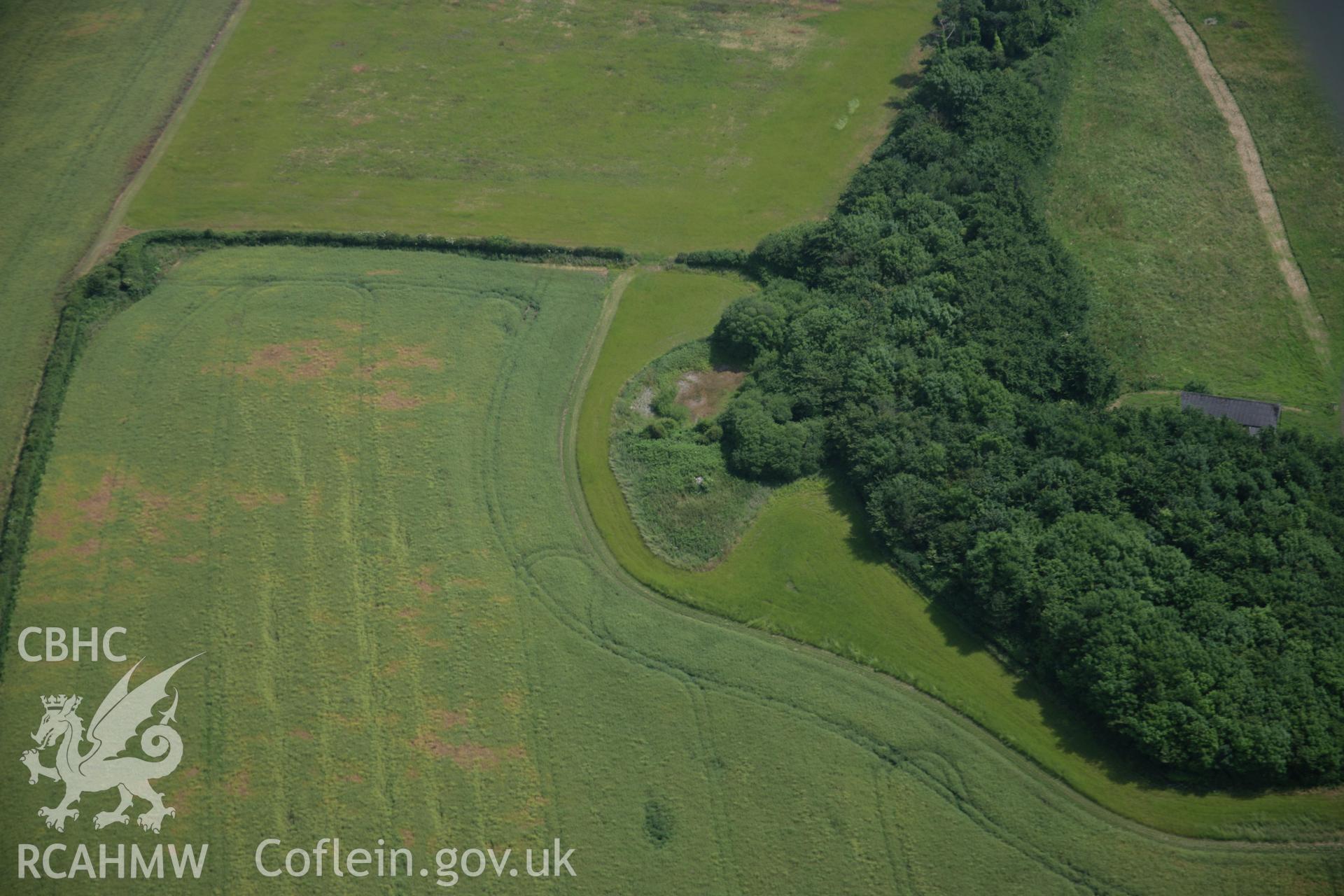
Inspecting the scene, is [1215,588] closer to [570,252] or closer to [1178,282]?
[1178,282]

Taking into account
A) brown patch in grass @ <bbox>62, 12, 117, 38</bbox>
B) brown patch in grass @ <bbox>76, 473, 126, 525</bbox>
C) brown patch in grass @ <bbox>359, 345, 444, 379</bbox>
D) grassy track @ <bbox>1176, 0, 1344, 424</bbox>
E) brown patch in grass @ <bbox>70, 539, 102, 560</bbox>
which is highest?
brown patch in grass @ <bbox>62, 12, 117, 38</bbox>

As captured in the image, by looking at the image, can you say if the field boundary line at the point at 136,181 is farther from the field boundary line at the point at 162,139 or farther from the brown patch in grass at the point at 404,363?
the brown patch in grass at the point at 404,363

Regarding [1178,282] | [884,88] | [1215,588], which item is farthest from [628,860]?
[884,88]

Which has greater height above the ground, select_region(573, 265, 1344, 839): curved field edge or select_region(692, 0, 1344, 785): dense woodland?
select_region(692, 0, 1344, 785): dense woodland

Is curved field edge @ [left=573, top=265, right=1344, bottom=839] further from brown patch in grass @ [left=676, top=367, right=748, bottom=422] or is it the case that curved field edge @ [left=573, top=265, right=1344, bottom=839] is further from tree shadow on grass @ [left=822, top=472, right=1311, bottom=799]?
brown patch in grass @ [left=676, top=367, right=748, bottom=422]

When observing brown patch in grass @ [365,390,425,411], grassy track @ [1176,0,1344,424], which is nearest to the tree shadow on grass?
grassy track @ [1176,0,1344,424]

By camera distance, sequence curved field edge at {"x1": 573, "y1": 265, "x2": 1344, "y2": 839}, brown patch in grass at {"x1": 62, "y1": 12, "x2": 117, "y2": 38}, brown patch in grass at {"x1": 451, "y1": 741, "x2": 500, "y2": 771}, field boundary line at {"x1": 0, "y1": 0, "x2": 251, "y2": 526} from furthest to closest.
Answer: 1. brown patch in grass at {"x1": 62, "y1": 12, "x2": 117, "y2": 38}
2. field boundary line at {"x1": 0, "y1": 0, "x2": 251, "y2": 526}
3. brown patch in grass at {"x1": 451, "y1": 741, "x2": 500, "y2": 771}
4. curved field edge at {"x1": 573, "y1": 265, "x2": 1344, "y2": 839}
